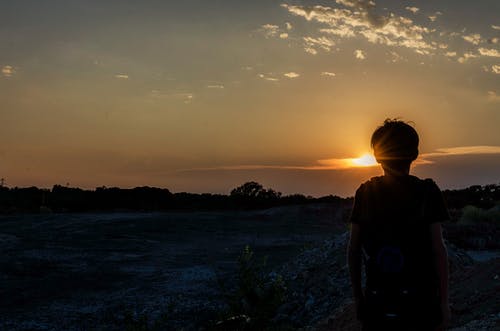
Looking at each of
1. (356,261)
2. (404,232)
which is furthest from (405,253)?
(356,261)

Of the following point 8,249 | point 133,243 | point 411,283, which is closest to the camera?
point 411,283

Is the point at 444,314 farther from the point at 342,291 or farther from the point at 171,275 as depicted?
the point at 171,275

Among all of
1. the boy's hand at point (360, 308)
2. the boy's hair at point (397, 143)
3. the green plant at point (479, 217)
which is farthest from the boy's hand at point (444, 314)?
the green plant at point (479, 217)

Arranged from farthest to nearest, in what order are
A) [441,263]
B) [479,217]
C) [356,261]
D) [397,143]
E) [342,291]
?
[479,217] → [342,291] → [356,261] → [397,143] → [441,263]

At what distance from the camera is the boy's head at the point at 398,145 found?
3.47 metres

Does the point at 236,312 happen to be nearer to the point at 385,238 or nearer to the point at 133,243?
the point at 385,238

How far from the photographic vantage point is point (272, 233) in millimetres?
29328

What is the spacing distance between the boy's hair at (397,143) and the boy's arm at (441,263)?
456 mm

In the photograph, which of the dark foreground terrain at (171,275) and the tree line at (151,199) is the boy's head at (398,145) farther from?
the tree line at (151,199)

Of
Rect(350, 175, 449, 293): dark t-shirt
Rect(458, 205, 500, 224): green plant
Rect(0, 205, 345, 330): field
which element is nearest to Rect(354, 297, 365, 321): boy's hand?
Rect(350, 175, 449, 293): dark t-shirt

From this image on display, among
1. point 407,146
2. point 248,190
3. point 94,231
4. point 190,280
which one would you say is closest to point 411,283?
point 407,146

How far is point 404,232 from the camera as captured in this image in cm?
334

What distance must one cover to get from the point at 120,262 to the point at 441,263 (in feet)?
55.2

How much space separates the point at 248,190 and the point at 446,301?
2194 inches
